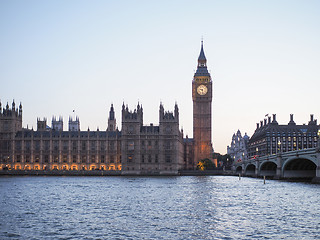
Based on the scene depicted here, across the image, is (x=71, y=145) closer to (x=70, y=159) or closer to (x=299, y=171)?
(x=70, y=159)

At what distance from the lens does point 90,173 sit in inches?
6063

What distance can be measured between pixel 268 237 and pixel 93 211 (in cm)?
1968

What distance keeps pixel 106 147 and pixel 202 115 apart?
139 feet

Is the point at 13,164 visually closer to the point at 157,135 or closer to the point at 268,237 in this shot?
the point at 157,135

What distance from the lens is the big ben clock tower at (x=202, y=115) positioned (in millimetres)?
180250

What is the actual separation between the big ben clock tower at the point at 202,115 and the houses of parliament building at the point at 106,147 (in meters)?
0.40

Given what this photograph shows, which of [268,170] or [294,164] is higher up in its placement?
[294,164]

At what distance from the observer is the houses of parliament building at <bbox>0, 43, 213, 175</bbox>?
159 m

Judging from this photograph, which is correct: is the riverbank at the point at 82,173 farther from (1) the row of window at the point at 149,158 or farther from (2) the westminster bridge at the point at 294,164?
(2) the westminster bridge at the point at 294,164

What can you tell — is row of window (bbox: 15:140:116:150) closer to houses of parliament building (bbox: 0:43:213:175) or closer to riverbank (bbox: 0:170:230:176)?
houses of parliament building (bbox: 0:43:213:175)

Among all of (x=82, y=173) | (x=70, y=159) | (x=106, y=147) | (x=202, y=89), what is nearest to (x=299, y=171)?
(x=82, y=173)

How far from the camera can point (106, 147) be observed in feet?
544

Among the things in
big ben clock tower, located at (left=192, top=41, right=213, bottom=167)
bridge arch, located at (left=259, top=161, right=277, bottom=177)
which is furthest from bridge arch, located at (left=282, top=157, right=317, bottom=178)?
big ben clock tower, located at (left=192, top=41, right=213, bottom=167)

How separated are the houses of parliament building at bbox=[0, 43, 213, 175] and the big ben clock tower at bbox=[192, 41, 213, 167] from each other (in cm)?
40
